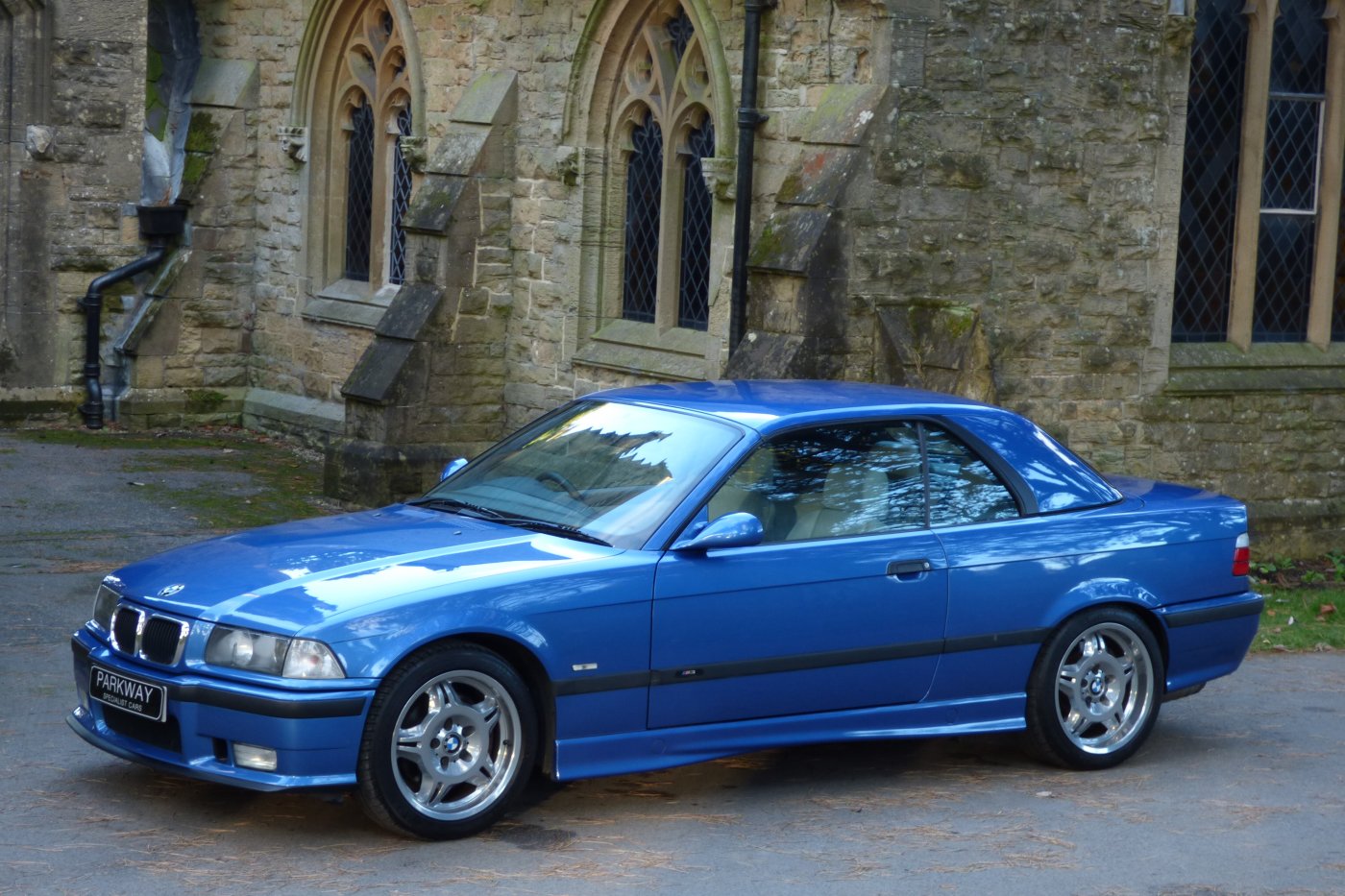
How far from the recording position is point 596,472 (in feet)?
23.1

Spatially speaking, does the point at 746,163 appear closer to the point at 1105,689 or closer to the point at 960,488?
the point at 960,488

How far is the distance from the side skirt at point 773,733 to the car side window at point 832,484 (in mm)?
684

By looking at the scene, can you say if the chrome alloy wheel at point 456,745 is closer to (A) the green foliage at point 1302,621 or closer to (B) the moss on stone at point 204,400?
(A) the green foliage at point 1302,621

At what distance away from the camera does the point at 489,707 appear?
6.21 metres

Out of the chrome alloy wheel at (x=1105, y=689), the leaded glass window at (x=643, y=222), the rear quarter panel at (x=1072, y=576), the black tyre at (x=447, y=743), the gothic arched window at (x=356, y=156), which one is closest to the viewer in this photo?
the black tyre at (x=447, y=743)

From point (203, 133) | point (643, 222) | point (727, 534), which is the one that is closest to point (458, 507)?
point (727, 534)

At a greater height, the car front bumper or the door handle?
the door handle

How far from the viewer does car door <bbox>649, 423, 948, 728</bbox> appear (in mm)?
6531

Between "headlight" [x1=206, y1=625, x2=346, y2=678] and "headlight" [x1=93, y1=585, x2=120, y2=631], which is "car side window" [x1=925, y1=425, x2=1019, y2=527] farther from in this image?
"headlight" [x1=93, y1=585, x2=120, y2=631]

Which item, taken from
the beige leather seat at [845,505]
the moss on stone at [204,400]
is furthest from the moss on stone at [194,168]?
the beige leather seat at [845,505]

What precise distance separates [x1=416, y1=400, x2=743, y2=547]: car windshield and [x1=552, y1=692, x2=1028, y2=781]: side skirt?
27.8 inches

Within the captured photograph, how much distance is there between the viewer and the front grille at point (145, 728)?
6.12 m

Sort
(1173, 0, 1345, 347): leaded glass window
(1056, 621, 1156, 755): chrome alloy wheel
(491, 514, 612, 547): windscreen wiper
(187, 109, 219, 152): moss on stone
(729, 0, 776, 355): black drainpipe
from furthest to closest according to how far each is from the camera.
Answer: (187, 109, 219, 152): moss on stone < (1173, 0, 1345, 347): leaded glass window < (729, 0, 776, 355): black drainpipe < (1056, 621, 1156, 755): chrome alloy wheel < (491, 514, 612, 547): windscreen wiper

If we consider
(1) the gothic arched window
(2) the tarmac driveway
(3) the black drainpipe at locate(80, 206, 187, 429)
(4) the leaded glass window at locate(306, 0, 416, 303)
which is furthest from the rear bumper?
(3) the black drainpipe at locate(80, 206, 187, 429)
